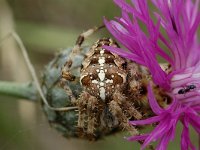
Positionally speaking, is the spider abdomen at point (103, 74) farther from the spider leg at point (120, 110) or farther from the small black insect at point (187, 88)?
the small black insect at point (187, 88)

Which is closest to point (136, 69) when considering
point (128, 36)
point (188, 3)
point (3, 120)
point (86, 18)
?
point (128, 36)

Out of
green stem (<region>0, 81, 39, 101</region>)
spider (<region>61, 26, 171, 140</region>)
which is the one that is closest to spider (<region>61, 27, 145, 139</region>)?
spider (<region>61, 26, 171, 140</region>)

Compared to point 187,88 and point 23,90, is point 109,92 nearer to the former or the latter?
point 187,88

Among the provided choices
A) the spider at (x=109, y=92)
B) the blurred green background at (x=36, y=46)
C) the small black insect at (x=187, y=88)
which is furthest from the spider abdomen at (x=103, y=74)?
the blurred green background at (x=36, y=46)

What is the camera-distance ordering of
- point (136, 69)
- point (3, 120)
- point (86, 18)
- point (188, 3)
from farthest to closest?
1. point (86, 18)
2. point (3, 120)
3. point (188, 3)
4. point (136, 69)

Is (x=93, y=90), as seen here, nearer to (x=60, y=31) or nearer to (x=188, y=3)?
(x=188, y=3)

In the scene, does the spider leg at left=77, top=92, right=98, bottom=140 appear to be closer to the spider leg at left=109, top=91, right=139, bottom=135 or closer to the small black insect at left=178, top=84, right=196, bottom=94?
the spider leg at left=109, top=91, right=139, bottom=135

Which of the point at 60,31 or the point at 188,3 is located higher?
the point at 60,31

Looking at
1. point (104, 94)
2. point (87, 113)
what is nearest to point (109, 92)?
point (104, 94)
